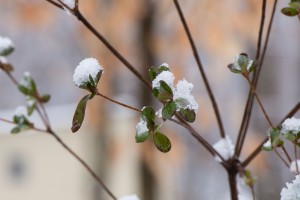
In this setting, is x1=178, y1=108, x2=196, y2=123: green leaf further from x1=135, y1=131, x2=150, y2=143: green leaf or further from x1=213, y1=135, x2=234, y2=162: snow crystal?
x1=213, y1=135, x2=234, y2=162: snow crystal

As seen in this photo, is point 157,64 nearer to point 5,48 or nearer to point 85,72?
point 5,48

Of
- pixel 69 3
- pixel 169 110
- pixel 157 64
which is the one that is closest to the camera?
pixel 169 110

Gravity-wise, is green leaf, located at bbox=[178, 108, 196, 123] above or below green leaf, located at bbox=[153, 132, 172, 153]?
above

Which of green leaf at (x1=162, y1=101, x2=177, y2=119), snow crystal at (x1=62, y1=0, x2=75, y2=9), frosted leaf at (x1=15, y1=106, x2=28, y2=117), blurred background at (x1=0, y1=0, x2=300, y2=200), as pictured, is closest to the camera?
green leaf at (x1=162, y1=101, x2=177, y2=119)

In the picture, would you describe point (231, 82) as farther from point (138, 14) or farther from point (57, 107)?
point (57, 107)

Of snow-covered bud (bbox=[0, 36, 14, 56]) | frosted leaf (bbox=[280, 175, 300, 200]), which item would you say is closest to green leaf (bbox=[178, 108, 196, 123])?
frosted leaf (bbox=[280, 175, 300, 200])

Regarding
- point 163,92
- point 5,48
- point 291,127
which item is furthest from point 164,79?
point 5,48
